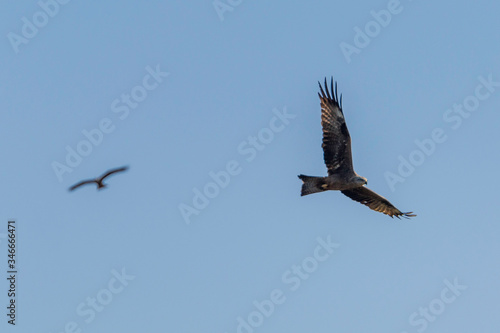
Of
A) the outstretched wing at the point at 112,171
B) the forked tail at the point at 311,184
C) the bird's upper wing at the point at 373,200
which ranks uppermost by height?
the outstretched wing at the point at 112,171

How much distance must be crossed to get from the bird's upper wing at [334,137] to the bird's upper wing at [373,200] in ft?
5.33

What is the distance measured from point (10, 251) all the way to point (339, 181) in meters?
9.78

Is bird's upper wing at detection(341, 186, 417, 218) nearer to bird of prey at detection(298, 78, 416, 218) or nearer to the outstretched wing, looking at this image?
bird of prey at detection(298, 78, 416, 218)

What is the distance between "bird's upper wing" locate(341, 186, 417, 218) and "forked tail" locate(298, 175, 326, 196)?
2021 mm

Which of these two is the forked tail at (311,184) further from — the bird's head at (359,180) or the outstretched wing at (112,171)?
the outstretched wing at (112,171)

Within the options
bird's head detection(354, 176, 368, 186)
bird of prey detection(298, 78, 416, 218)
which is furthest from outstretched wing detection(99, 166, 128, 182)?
bird's head detection(354, 176, 368, 186)

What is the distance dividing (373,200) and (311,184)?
3165 millimetres

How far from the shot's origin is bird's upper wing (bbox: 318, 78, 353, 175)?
81.6 ft

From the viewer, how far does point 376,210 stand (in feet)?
89.9

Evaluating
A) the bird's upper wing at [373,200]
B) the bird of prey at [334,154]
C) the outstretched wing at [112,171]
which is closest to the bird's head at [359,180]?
the bird of prey at [334,154]

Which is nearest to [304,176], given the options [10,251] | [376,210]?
[376,210]

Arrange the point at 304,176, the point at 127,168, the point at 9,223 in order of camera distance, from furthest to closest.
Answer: the point at 9,223
the point at 304,176
the point at 127,168

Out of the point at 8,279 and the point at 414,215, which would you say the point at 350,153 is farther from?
the point at 8,279

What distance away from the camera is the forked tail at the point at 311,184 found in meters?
24.6
